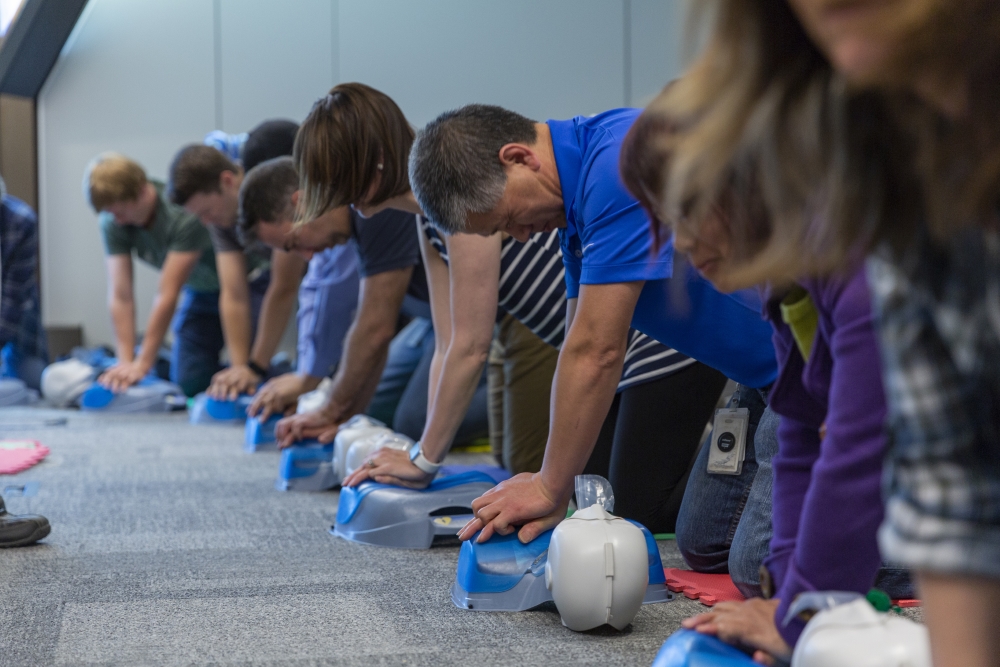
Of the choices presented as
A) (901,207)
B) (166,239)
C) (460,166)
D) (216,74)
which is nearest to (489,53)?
(216,74)

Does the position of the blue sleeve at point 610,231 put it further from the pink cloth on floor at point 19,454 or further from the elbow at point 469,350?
the pink cloth on floor at point 19,454

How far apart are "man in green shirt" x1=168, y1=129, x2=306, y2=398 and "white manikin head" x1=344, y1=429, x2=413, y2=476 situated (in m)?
1.16

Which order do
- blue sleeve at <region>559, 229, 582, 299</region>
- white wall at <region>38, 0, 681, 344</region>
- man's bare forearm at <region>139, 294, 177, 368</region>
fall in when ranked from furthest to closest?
white wall at <region>38, 0, 681, 344</region>, man's bare forearm at <region>139, 294, 177, 368</region>, blue sleeve at <region>559, 229, 582, 299</region>

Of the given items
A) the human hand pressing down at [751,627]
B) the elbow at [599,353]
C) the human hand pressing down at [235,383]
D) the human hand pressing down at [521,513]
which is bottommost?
the human hand pressing down at [235,383]

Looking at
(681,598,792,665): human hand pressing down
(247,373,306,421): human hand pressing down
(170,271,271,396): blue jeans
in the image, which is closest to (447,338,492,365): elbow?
(681,598,792,665): human hand pressing down

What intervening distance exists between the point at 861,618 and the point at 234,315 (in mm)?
3347

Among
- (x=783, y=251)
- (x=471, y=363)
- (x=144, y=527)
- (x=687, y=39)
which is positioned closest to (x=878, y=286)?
(x=783, y=251)

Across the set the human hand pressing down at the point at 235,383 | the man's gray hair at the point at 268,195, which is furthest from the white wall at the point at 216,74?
the man's gray hair at the point at 268,195

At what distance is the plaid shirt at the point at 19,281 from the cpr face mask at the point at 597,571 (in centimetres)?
405

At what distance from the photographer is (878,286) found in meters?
0.55

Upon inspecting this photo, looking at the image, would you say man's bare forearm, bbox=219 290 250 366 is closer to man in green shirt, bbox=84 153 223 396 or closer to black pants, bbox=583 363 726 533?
man in green shirt, bbox=84 153 223 396

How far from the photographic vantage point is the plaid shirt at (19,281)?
4598 millimetres

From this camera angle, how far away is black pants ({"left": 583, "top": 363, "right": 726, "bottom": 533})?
187 cm

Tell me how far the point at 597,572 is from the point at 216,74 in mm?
4790
